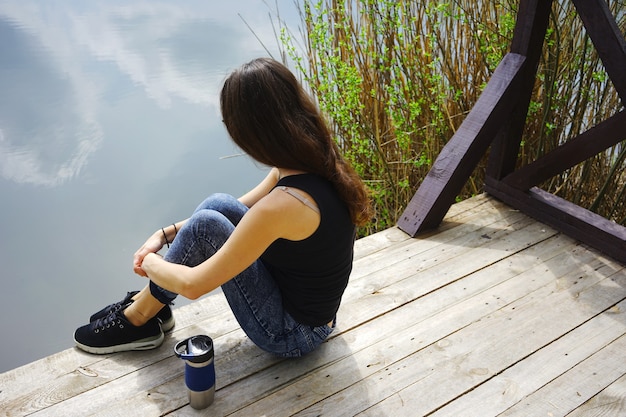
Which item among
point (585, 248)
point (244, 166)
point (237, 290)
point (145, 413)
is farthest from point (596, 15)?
point (244, 166)

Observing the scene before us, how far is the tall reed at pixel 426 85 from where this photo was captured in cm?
267

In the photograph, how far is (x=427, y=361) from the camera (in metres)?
1.74

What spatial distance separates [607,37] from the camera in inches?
78.8

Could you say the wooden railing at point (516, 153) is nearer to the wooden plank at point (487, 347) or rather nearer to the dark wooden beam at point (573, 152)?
the dark wooden beam at point (573, 152)

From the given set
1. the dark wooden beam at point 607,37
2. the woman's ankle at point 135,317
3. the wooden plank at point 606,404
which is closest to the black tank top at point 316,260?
the woman's ankle at point 135,317

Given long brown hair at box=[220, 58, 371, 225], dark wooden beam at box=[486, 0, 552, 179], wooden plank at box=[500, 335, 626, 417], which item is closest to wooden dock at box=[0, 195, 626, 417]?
wooden plank at box=[500, 335, 626, 417]

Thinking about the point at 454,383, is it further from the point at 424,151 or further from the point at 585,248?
the point at 424,151

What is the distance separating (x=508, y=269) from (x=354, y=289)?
0.60m

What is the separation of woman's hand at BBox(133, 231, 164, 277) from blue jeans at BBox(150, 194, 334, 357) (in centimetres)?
7

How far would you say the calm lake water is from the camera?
11.9 feet

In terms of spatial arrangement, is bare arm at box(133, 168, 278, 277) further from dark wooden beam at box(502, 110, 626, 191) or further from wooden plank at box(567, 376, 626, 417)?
dark wooden beam at box(502, 110, 626, 191)

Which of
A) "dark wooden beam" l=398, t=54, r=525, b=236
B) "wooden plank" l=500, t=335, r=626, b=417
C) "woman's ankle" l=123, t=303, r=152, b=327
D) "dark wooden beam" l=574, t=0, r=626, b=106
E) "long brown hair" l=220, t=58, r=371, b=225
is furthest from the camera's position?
"dark wooden beam" l=398, t=54, r=525, b=236

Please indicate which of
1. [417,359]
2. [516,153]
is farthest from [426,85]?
[417,359]

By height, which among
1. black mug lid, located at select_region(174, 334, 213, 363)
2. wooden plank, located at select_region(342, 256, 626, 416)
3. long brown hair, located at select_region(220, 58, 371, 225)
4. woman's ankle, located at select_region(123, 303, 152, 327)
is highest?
long brown hair, located at select_region(220, 58, 371, 225)
